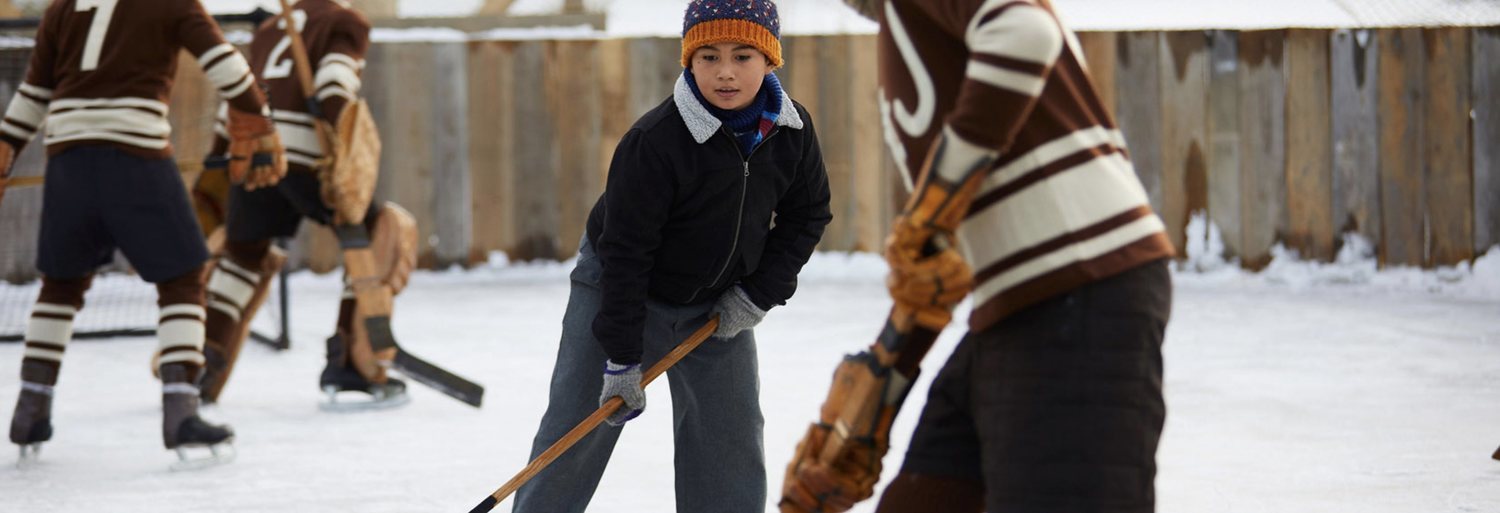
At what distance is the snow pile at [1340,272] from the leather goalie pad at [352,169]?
203 inches

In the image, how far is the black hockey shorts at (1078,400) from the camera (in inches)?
69.4

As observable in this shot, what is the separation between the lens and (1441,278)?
8.52m

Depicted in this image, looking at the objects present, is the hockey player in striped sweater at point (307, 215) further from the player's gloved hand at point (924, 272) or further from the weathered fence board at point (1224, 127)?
the weathered fence board at point (1224, 127)

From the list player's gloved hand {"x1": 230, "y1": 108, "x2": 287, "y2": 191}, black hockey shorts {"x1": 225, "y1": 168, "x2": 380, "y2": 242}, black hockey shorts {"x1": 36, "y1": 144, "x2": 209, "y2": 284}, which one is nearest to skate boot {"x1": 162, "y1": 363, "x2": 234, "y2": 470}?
black hockey shorts {"x1": 36, "y1": 144, "x2": 209, "y2": 284}

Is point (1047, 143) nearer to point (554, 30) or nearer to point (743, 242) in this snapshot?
point (743, 242)

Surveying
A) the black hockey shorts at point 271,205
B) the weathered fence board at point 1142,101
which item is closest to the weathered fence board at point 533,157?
the weathered fence board at point 1142,101

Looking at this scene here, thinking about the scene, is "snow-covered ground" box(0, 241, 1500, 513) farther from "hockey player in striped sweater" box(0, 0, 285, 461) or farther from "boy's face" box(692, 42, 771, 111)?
"boy's face" box(692, 42, 771, 111)

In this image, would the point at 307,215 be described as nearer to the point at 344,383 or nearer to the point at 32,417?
the point at 344,383

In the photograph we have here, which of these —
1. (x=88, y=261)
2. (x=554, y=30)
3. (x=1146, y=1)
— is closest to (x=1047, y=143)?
(x=88, y=261)

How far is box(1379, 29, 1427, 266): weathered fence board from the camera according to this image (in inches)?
339

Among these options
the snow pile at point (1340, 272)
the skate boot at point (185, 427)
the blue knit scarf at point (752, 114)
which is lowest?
the snow pile at point (1340, 272)

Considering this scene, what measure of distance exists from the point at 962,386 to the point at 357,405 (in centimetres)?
358

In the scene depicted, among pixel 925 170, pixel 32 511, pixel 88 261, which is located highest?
pixel 925 170

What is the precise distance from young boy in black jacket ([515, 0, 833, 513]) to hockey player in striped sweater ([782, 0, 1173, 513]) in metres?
0.61
